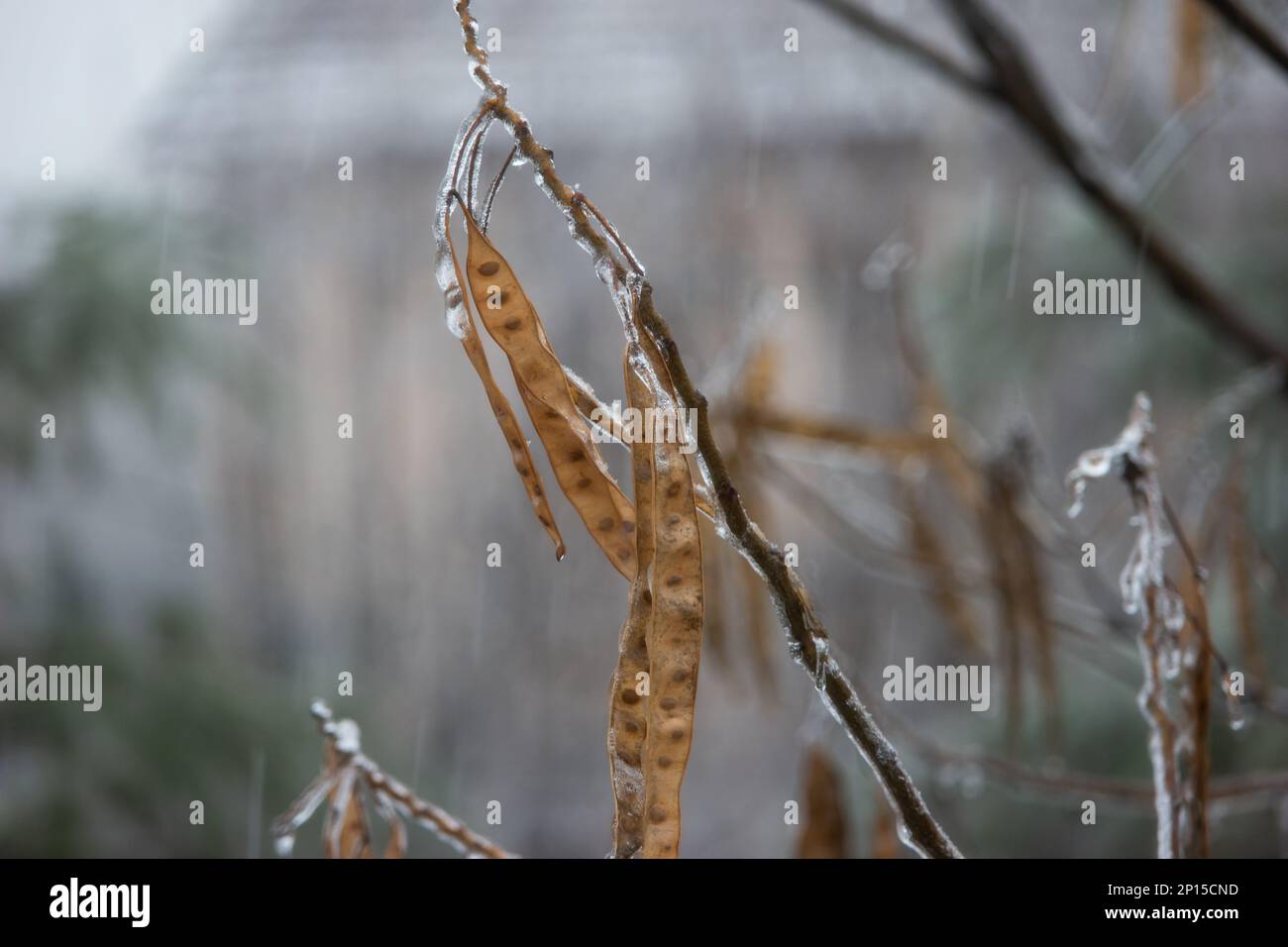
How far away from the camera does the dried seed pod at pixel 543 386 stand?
461 millimetres

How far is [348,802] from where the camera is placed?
2.05 ft

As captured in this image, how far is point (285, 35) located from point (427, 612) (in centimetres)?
271

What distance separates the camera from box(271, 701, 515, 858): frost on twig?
59 cm

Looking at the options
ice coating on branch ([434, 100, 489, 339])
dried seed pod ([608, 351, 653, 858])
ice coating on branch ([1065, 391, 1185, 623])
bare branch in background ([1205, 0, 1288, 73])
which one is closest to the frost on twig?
dried seed pod ([608, 351, 653, 858])

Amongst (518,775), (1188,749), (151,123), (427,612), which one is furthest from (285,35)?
(1188,749)

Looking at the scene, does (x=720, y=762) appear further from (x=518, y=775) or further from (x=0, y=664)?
(x=0, y=664)

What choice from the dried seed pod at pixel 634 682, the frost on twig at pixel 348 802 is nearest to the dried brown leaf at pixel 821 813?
the frost on twig at pixel 348 802

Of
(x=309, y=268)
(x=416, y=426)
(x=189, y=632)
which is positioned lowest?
(x=189, y=632)

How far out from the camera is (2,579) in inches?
99.7

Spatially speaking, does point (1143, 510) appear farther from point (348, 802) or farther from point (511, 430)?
point (348, 802)

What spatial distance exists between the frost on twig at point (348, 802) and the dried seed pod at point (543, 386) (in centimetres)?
22

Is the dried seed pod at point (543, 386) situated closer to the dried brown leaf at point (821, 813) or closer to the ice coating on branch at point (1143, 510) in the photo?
the ice coating on branch at point (1143, 510)

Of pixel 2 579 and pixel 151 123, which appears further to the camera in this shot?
pixel 151 123

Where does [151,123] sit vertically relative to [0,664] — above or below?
above
